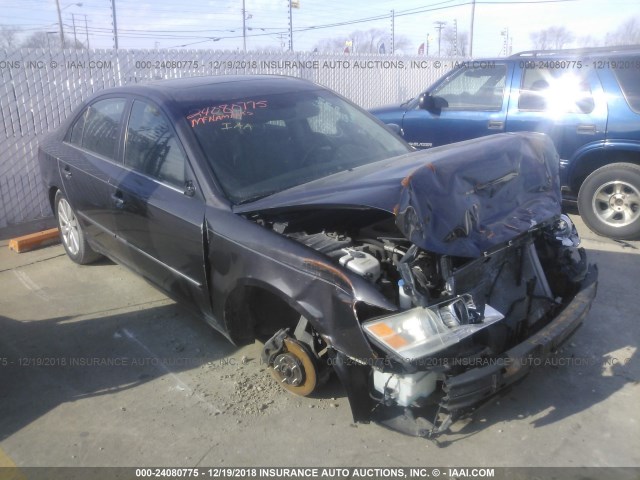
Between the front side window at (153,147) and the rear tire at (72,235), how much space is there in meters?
1.40

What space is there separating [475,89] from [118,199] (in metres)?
4.53

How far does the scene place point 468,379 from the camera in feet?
8.16

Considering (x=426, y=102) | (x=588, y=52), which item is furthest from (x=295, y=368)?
(x=588, y=52)

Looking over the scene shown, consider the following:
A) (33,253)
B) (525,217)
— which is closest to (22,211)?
(33,253)

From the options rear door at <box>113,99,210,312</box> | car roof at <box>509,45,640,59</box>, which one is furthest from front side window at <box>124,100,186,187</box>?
car roof at <box>509,45,640,59</box>

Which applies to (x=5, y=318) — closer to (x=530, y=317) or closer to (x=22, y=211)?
(x=22, y=211)

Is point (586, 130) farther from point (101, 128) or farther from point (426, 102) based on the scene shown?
point (101, 128)

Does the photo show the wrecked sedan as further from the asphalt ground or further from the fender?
the fender

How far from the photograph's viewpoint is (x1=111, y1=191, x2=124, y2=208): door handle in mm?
4031

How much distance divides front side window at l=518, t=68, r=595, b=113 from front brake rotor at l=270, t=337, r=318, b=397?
14.8ft

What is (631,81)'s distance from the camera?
18.7 ft

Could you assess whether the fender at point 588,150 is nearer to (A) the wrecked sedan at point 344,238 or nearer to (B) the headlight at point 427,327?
→ (A) the wrecked sedan at point 344,238

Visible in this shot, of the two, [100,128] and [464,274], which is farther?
[100,128]

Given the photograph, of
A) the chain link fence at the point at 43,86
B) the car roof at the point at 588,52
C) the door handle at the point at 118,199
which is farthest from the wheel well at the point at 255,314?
A: the chain link fence at the point at 43,86
